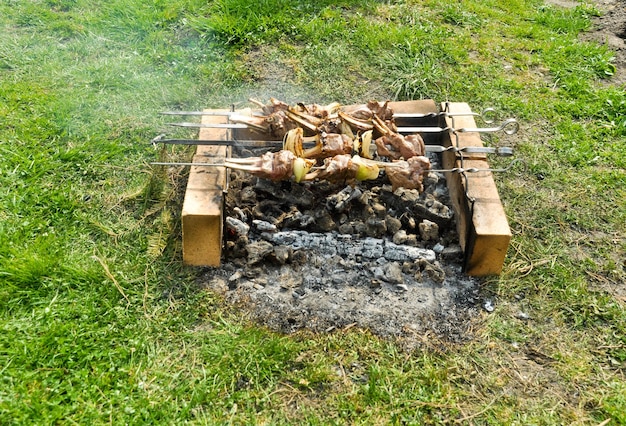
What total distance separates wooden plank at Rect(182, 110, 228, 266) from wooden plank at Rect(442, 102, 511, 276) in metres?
1.61

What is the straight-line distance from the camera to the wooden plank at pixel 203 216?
136 inches

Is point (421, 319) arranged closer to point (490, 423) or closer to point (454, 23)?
point (490, 423)

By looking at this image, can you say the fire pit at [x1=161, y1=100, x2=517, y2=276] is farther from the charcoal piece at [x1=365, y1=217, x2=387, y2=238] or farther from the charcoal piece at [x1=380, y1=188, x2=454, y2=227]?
the charcoal piece at [x1=365, y1=217, x2=387, y2=238]

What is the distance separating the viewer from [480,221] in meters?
3.62

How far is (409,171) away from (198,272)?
61.2 inches

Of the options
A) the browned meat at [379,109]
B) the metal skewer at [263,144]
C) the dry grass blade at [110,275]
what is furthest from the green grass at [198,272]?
the browned meat at [379,109]

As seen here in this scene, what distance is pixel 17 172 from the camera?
429cm

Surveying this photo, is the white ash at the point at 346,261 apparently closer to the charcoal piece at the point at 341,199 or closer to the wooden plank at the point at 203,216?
the charcoal piece at the point at 341,199

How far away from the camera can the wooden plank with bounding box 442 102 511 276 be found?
11.7 ft

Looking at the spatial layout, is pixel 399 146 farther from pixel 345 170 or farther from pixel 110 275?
pixel 110 275

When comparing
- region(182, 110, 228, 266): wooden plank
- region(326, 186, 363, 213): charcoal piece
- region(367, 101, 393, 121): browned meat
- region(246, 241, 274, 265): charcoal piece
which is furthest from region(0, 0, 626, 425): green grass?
region(367, 101, 393, 121): browned meat

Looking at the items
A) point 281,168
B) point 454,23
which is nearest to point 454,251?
point 281,168

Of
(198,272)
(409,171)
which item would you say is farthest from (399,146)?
(198,272)

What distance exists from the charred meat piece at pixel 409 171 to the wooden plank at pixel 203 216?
1.15 m
